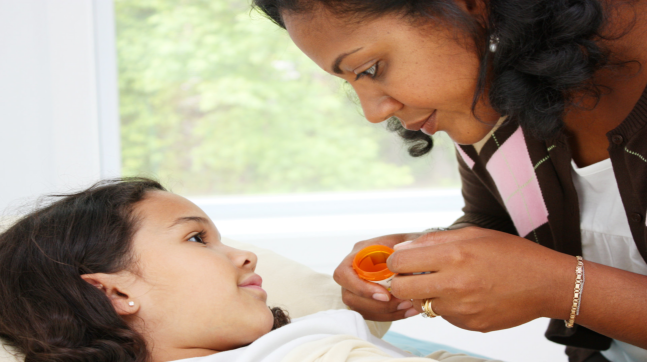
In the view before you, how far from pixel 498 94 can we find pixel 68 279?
0.92m

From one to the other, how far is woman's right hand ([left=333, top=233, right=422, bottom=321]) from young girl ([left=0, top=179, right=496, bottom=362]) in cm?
9

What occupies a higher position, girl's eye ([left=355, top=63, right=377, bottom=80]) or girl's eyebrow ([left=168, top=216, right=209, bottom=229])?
girl's eye ([left=355, top=63, right=377, bottom=80])

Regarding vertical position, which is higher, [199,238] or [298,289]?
[199,238]

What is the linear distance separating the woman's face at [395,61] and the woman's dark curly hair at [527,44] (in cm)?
2

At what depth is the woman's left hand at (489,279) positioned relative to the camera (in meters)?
0.96

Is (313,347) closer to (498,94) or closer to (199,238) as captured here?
(199,238)

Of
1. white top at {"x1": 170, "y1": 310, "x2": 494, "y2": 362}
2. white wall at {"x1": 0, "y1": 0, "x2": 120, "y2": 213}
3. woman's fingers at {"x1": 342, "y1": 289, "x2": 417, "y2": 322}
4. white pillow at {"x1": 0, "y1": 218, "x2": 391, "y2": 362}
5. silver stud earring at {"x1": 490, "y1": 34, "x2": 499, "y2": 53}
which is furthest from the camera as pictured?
white wall at {"x1": 0, "y1": 0, "x2": 120, "y2": 213}

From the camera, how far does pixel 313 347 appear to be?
3.04 ft

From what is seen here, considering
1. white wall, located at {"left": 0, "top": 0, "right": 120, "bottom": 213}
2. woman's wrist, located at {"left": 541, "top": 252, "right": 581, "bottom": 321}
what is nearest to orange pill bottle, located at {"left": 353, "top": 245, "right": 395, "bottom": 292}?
woman's wrist, located at {"left": 541, "top": 252, "right": 581, "bottom": 321}

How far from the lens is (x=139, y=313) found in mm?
1032

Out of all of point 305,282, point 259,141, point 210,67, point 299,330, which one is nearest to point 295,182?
point 259,141

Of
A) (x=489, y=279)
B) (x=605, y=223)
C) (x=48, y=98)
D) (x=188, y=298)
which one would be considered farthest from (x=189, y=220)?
(x=48, y=98)

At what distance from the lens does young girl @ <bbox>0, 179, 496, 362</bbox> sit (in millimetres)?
976

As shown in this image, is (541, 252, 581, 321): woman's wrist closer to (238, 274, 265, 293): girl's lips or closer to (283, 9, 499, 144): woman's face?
(283, 9, 499, 144): woman's face
